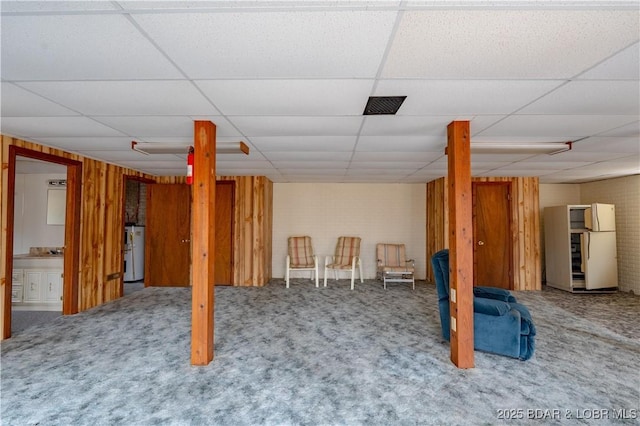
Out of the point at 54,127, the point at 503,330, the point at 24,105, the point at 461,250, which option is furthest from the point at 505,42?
the point at 54,127

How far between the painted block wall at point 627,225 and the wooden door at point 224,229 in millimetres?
7610

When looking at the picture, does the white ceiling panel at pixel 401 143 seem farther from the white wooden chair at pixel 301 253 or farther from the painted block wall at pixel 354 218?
the white wooden chair at pixel 301 253

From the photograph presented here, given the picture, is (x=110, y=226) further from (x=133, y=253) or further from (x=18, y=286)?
(x=133, y=253)

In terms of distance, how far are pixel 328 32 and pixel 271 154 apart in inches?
112

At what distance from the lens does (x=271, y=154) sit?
4281 millimetres

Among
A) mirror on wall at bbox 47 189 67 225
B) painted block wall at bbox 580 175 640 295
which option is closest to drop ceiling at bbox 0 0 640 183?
mirror on wall at bbox 47 189 67 225

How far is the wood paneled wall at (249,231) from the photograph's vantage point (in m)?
6.27

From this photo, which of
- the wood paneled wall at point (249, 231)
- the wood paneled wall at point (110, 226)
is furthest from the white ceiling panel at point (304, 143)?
the wood paneled wall at point (110, 226)

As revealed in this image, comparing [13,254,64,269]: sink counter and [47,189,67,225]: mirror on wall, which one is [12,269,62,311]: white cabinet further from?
[47,189,67,225]: mirror on wall

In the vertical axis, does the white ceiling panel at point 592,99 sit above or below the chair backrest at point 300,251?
above

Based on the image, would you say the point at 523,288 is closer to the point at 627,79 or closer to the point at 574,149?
the point at 574,149

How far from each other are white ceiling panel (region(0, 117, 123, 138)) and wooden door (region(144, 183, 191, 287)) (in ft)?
9.78

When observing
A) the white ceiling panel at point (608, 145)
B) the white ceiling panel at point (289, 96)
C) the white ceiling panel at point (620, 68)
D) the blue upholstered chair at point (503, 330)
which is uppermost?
the white ceiling panel at point (289, 96)

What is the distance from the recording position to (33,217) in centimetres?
549
